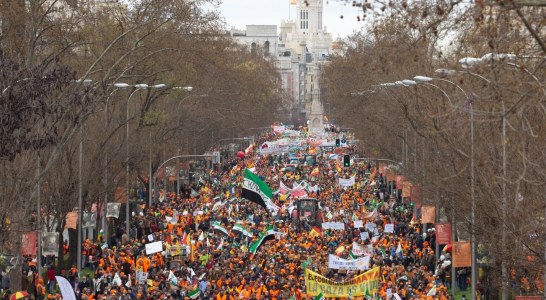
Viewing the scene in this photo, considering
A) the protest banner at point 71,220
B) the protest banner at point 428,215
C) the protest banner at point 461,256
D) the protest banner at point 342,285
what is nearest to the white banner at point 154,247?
the protest banner at point 71,220

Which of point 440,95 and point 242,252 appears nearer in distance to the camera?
point 242,252

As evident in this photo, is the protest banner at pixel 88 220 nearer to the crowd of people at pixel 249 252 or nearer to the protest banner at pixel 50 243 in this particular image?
the crowd of people at pixel 249 252

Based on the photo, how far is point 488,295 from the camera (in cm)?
3600

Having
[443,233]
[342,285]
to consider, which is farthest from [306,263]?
[342,285]

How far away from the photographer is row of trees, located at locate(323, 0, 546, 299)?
15078 millimetres

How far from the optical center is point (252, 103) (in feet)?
388

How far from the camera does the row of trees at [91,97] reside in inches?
1067

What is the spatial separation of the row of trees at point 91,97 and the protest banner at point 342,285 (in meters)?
5.84

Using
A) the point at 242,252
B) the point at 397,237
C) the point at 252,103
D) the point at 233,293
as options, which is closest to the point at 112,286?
the point at 233,293

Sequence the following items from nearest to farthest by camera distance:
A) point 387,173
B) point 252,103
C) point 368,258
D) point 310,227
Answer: point 368,258, point 310,227, point 387,173, point 252,103

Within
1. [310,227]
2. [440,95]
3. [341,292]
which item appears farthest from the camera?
[310,227]

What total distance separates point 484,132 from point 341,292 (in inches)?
186

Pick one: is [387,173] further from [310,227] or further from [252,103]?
[252,103]

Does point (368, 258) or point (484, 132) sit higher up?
point (484, 132)
